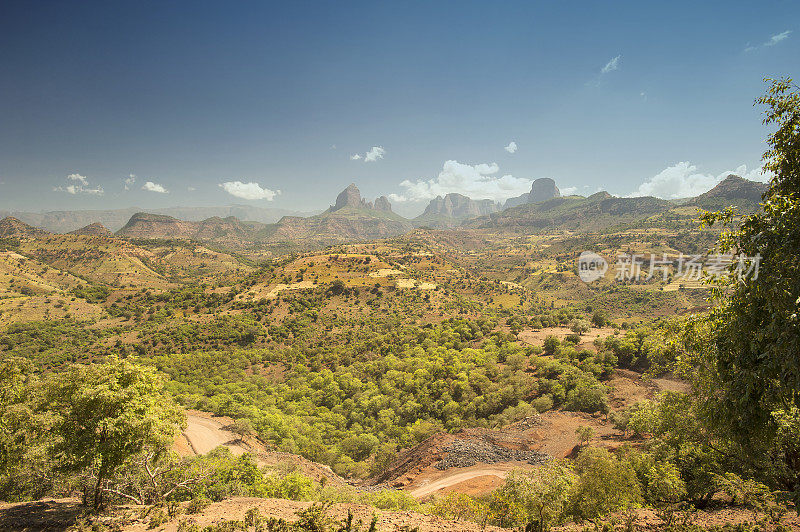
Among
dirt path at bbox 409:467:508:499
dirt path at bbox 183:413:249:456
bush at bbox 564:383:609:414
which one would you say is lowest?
dirt path at bbox 183:413:249:456

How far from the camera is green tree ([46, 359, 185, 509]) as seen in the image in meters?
12.1

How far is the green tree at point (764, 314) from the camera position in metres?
6.63

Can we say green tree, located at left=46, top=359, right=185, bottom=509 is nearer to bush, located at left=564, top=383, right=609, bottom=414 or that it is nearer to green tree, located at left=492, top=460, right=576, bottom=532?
green tree, located at left=492, top=460, right=576, bottom=532

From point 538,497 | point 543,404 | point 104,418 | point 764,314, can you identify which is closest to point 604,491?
point 538,497

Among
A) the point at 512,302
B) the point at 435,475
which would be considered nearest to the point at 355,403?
the point at 435,475

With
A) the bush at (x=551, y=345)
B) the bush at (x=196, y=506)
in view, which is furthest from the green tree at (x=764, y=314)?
the bush at (x=551, y=345)

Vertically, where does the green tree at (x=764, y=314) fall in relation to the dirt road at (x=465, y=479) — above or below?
above

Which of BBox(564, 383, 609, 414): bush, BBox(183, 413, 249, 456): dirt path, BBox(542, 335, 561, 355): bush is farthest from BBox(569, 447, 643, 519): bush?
BBox(542, 335, 561, 355): bush

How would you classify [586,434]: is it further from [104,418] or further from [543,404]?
[104,418]

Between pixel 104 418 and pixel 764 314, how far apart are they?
22216 millimetres

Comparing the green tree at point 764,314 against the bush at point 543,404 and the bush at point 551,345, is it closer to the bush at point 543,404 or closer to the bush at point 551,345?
the bush at point 543,404

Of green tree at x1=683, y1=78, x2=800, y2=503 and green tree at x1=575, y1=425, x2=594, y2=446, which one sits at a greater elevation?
green tree at x1=683, y1=78, x2=800, y2=503

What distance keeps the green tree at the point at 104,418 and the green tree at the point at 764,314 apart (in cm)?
1997

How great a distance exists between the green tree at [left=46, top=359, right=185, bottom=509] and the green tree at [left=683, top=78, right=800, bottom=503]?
20.0 meters
